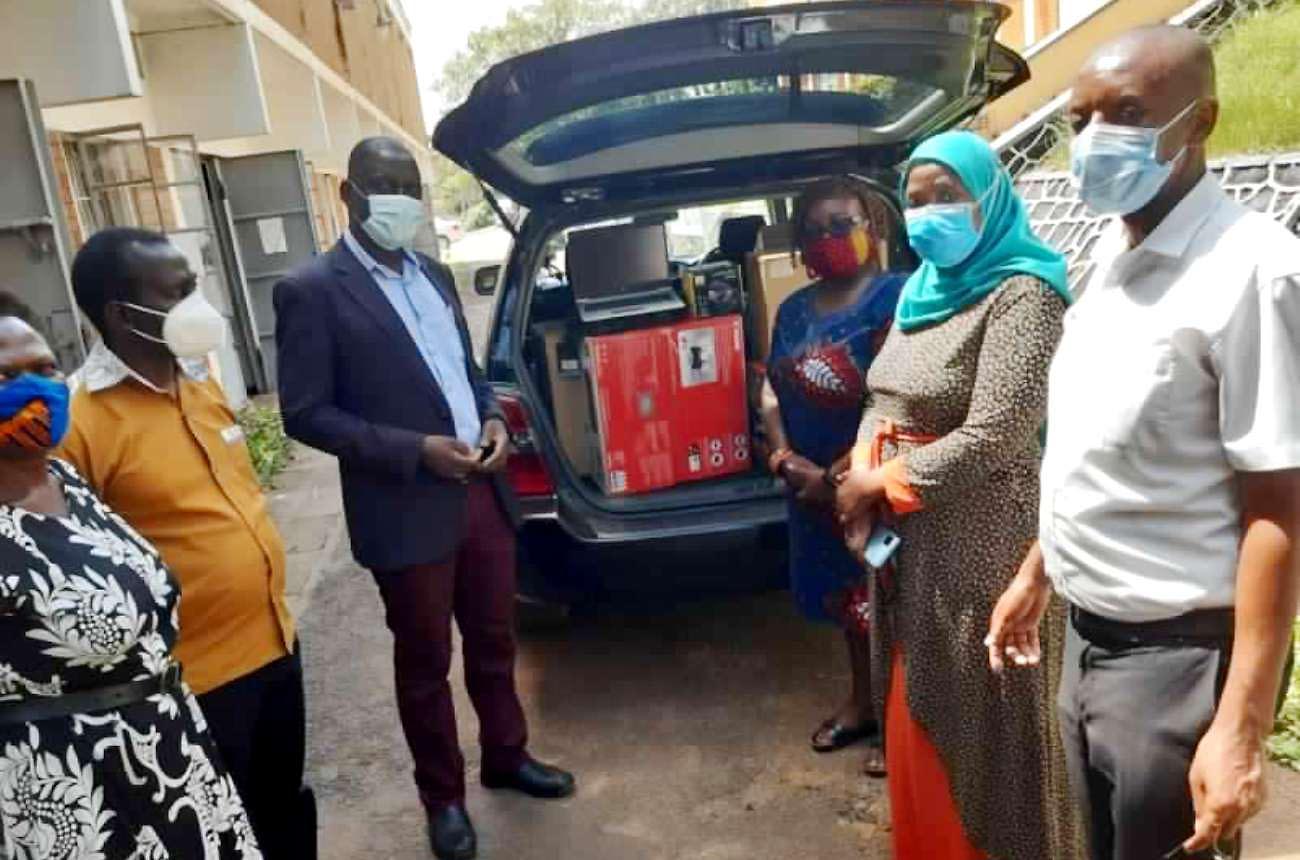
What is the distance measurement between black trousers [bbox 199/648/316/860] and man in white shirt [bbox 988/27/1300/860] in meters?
1.56

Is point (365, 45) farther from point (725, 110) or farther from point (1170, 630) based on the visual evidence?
point (1170, 630)

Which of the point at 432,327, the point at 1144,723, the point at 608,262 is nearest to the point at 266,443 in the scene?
the point at 608,262

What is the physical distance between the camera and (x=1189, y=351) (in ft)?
4.35

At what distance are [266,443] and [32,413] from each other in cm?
626

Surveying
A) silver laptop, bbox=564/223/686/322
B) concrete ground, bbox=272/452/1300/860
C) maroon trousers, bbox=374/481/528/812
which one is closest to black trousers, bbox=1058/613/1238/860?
concrete ground, bbox=272/452/1300/860

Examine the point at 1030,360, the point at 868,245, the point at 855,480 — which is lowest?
the point at 855,480

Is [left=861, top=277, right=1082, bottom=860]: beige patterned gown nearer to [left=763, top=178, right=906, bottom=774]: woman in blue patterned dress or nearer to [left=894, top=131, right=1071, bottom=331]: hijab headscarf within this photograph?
[left=894, top=131, right=1071, bottom=331]: hijab headscarf

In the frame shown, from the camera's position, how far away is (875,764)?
2867 millimetres

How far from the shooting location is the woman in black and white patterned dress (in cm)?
149

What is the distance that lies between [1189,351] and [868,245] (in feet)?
4.76

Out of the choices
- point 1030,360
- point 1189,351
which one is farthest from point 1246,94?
point 1189,351

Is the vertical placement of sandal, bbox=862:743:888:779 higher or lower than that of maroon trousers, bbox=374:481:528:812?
lower

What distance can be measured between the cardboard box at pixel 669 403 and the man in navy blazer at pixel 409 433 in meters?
0.71

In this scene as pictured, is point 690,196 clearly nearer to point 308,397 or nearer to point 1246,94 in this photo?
point 308,397
